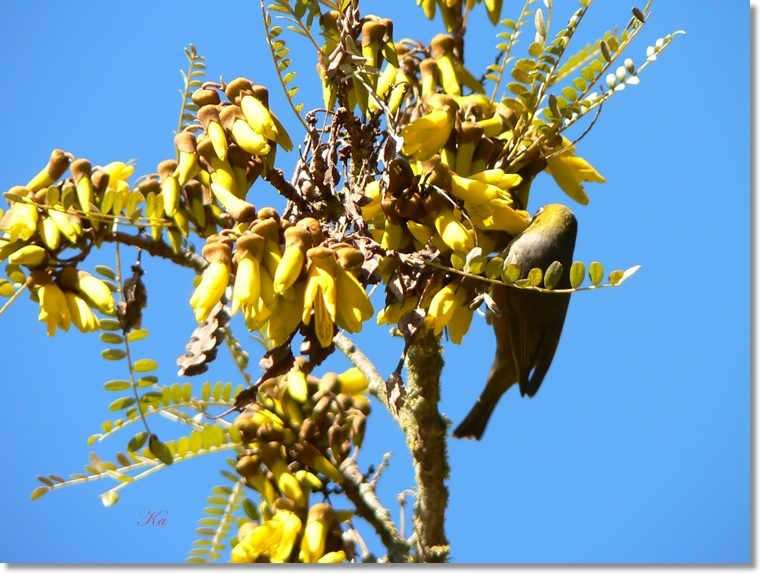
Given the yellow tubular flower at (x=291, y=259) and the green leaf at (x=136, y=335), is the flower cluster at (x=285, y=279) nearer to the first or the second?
the yellow tubular flower at (x=291, y=259)

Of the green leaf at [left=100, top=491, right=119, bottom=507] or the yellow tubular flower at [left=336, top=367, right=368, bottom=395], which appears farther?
the yellow tubular flower at [left=336, top=367, right=368, bottom=395]

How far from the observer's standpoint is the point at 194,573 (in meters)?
1.81

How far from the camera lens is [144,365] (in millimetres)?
1715

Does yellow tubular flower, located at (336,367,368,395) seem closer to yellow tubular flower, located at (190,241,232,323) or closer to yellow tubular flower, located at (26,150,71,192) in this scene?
yellow tubular flower, located at (190,241,232,323)

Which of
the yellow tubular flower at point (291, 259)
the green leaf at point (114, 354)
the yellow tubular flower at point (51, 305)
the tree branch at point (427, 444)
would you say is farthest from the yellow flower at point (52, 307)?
the tree branch at point (427, 444)

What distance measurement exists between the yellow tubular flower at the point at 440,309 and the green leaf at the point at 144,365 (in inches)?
25.2

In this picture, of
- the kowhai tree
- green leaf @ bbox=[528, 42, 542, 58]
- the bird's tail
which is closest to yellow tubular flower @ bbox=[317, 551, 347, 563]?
the kowhai tree

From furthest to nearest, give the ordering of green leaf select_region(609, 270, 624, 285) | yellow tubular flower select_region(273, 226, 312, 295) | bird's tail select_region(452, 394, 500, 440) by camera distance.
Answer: bird's tail select_region(452, 394, 500, 440), green leaf select_region(609, 270, 624, 285), yellow tubular flower select_region(273, 226, 312, 295)

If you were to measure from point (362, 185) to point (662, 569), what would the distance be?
1191 mm

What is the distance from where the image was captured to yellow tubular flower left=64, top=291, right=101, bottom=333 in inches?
64.2


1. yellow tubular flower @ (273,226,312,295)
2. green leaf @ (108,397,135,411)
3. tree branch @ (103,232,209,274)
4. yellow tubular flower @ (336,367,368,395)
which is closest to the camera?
yellow tubular flower @ (273,226,312,295)

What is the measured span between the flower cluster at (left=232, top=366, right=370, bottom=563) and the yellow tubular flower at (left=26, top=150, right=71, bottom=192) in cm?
69

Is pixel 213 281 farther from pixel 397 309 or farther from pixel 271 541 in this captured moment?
pixel 271 541

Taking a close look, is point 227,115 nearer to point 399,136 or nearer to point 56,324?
point 399,136
